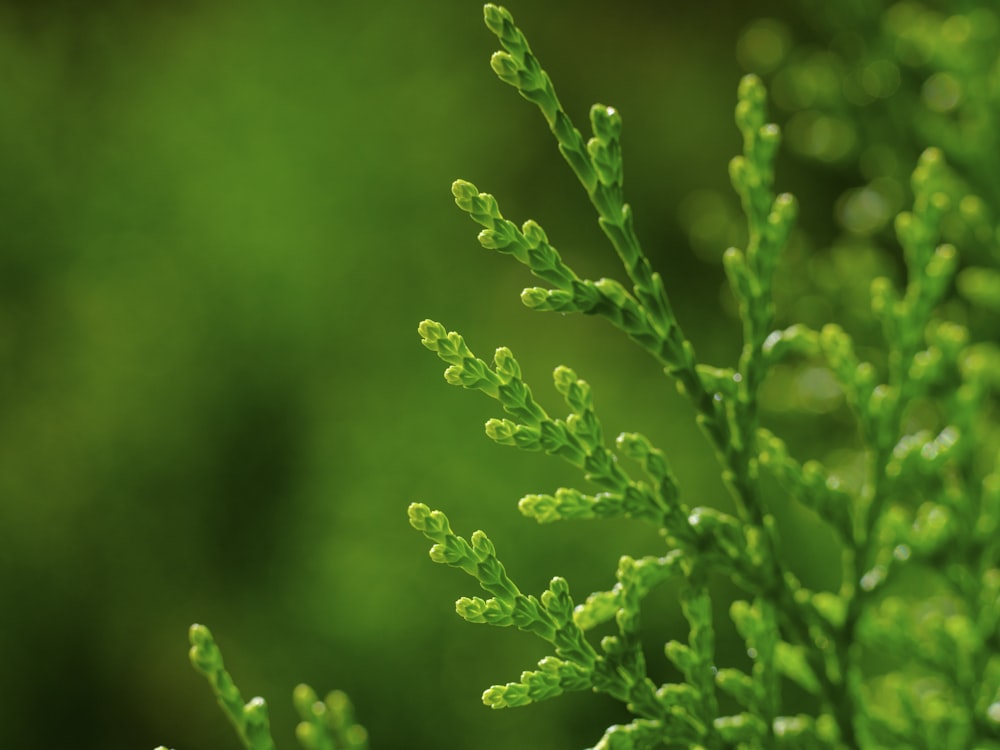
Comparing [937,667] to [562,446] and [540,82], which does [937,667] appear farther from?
[540,82]

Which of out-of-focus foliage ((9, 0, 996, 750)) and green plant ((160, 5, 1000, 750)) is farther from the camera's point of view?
out-of-focus foliage ((9, 0, 996, 750))

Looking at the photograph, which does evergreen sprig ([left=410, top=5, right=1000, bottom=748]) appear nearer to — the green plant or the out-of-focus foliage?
the green plant

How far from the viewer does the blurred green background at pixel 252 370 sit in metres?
2.35

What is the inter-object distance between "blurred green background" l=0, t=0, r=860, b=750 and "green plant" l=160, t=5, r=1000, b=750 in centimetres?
121

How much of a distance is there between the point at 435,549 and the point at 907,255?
0.67m

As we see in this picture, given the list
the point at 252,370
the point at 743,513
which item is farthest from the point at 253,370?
the point at 743,513

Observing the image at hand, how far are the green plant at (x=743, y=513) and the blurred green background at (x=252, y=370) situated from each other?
121cm

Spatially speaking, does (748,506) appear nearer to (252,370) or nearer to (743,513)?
(743,513)

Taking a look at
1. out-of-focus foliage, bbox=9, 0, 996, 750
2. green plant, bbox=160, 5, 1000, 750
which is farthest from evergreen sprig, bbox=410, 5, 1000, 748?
out-of-focus foliage, bbox=9, 0, 996, 750

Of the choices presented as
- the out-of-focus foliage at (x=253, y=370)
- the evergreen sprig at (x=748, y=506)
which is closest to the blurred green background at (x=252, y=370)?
the out-of-focus foliage at (x=253, y=370)

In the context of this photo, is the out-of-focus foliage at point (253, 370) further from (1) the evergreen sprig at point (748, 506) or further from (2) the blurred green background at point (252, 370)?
(1) the evergreen sprig at point (748, 506)

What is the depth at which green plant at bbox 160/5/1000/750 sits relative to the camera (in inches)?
29.4

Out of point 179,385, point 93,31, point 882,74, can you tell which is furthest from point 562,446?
point 93,31

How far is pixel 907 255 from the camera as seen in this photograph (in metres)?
1.08
